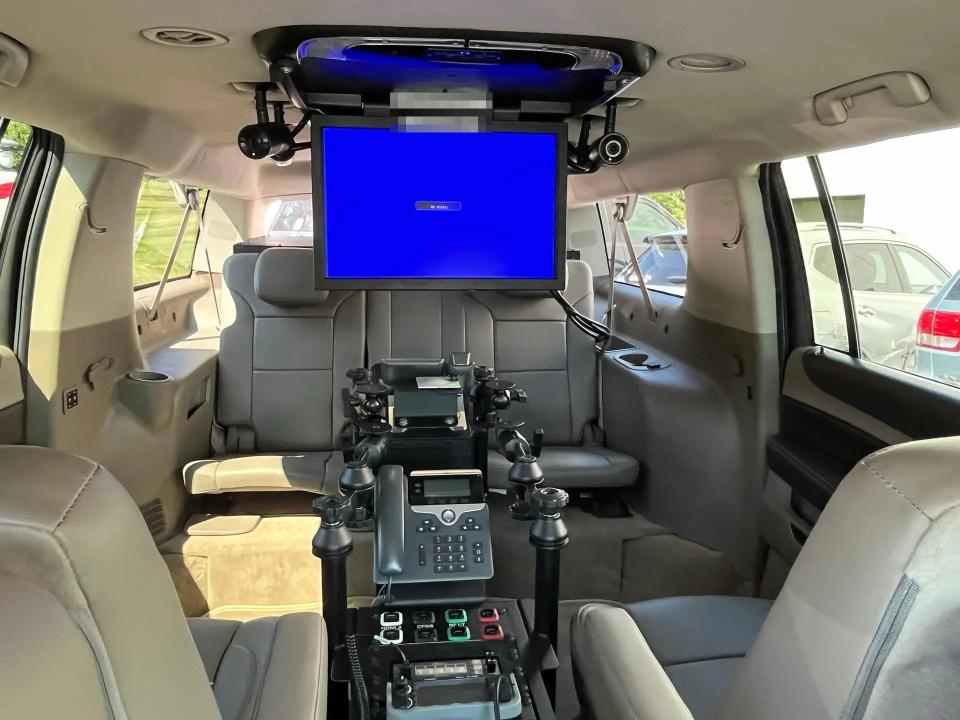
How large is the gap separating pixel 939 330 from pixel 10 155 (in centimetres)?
293

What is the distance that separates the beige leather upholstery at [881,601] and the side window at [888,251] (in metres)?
1.51

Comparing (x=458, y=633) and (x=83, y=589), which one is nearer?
(x=83, y=589)

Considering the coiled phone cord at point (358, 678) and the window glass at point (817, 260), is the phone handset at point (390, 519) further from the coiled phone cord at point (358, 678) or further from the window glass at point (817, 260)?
the window glass at point (817, 260)

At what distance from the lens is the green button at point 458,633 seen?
83.8 inches

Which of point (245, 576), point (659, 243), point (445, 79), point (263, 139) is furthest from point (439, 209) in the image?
point (659, 243)

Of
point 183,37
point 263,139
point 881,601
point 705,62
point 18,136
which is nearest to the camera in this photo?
point 881,601

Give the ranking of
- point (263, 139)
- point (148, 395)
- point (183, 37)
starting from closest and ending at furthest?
point (183, 37), point (263, 139), point (148, 395)

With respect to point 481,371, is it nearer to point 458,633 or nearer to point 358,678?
point 458,633

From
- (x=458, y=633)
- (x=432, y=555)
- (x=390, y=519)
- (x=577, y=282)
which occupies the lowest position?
(x=458, y=633)

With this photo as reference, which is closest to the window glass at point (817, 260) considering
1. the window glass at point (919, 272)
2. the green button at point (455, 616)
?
the window glass at point (919, 272)

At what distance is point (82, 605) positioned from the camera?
648mm

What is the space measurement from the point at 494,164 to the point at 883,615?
1.77 meters

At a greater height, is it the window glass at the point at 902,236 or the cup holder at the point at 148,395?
the window glass at the point at 902,236

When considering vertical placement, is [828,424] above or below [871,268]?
below
